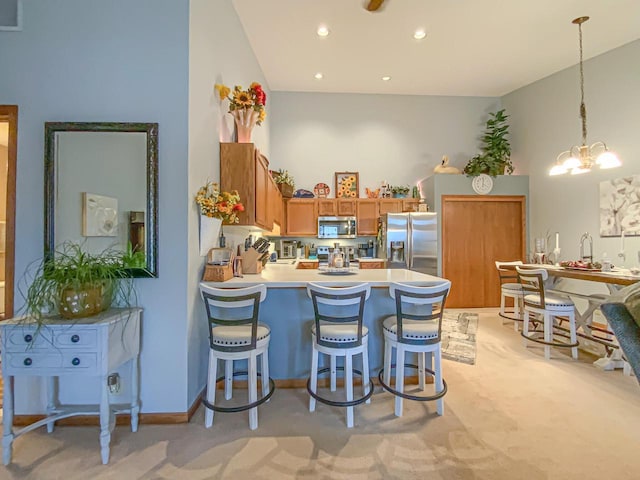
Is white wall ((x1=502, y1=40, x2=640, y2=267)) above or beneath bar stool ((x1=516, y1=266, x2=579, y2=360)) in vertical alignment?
above

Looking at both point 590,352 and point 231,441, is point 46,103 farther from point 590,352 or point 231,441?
point 590,352

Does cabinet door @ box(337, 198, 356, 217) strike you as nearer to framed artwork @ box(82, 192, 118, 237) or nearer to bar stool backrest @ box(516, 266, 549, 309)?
bar stool backrest @ box(516, 266, 549, 309)

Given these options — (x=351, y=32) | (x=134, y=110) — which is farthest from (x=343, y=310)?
(x=351, y=32)

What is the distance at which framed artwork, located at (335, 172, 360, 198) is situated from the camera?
231 inches

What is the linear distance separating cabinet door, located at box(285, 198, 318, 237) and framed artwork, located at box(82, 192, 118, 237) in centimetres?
363

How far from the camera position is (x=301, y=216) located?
18.5 ft

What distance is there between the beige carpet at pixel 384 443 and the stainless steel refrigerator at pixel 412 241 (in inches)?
108

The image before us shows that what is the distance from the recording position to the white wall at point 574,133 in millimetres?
3922

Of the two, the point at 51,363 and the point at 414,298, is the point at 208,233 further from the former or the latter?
the point at 414,298

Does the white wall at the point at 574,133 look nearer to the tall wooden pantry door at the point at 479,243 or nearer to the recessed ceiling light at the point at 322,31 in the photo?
the tall wooden pantry door at the point at 479,243

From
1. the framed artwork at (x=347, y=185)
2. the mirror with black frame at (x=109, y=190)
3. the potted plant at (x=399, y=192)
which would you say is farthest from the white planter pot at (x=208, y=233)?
the potted plant at (x=399, y=192)

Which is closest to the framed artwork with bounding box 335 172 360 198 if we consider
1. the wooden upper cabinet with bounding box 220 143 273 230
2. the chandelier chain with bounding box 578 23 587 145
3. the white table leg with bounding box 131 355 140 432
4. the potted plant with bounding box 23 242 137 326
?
the wooden upper cabinet with bounding box 220 143 273 230

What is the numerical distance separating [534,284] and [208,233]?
3.57 m

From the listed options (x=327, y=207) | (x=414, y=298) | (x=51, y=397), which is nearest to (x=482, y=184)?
(x=327, y=207)
